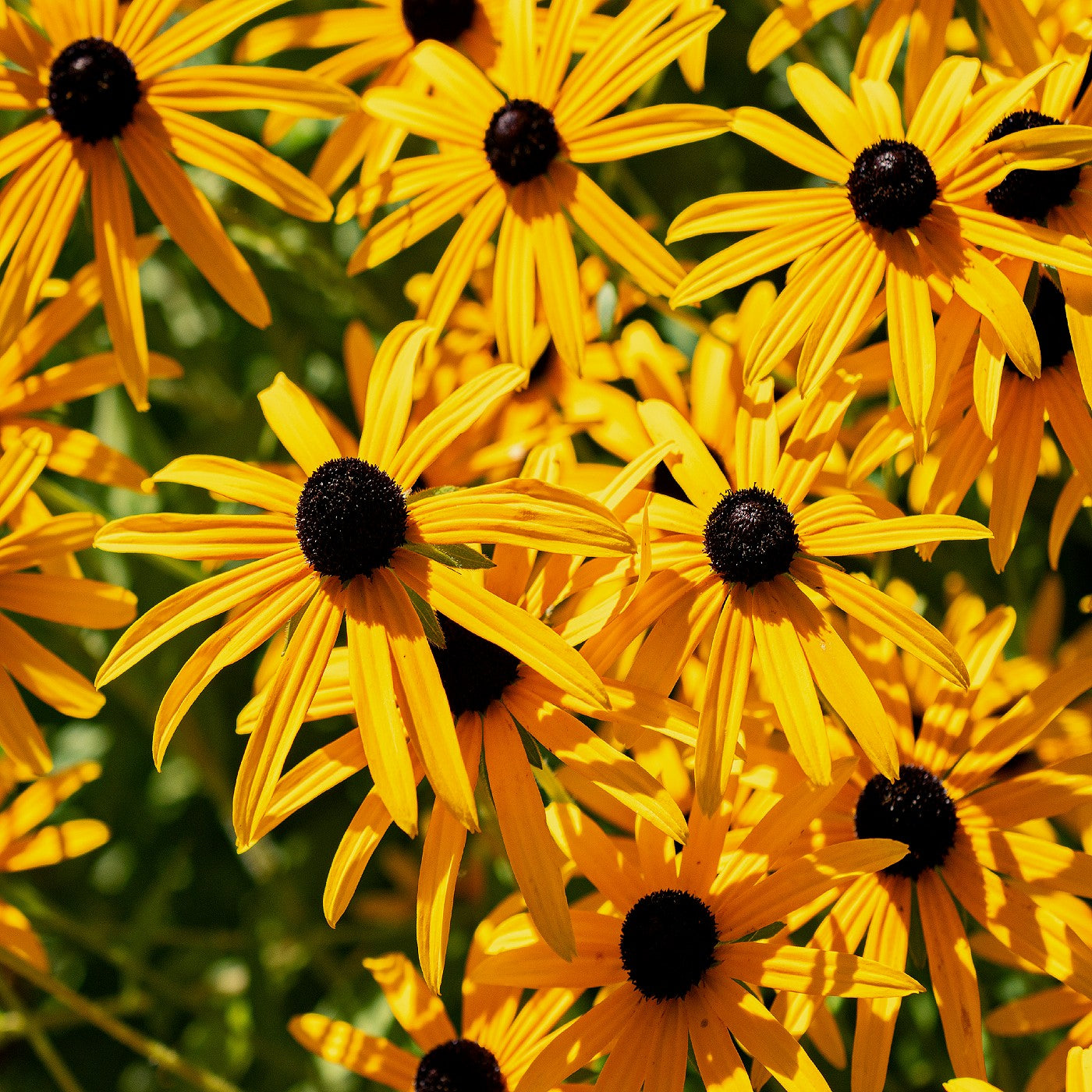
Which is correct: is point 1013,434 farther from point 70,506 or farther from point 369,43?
point 70,506

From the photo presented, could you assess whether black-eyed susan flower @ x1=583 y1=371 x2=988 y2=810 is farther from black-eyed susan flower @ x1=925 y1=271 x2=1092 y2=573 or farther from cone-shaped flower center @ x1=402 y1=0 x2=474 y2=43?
cone-shaped flower center @ x1=402 y1=0 x2=474 y2=43

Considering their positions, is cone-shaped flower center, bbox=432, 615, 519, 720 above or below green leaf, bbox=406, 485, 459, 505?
below

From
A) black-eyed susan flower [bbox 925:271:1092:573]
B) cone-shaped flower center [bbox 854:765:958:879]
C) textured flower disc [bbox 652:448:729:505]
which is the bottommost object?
cone-shaped flower center [bbox 854:765:958:879]

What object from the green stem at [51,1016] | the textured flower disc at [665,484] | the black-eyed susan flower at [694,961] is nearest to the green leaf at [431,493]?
the black-eyed susan flower at [694,961]

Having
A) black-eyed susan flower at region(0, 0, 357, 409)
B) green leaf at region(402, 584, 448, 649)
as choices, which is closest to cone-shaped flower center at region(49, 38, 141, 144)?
black-eyed susan flower at region(0, 0, 357, 409)

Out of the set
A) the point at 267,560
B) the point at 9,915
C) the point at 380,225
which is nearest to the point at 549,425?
the point at 380,225

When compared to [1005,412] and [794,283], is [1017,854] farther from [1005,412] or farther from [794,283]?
[794,283]

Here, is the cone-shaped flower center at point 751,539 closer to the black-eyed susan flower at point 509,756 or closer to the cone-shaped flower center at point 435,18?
the black-eyed susan flower at point 509,756
